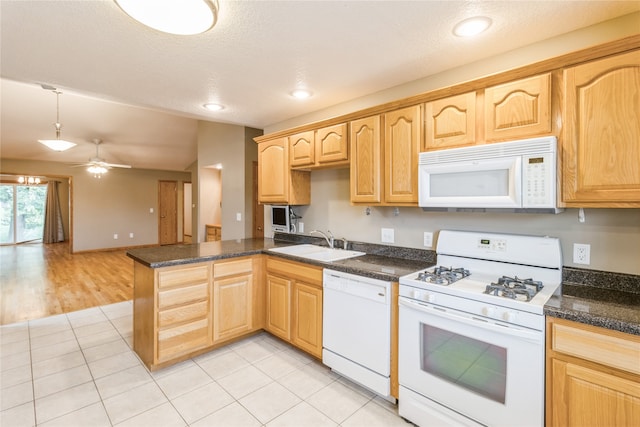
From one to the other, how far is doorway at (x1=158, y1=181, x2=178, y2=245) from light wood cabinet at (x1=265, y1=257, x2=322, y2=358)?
720 cm

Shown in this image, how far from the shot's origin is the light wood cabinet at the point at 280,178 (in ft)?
10.5

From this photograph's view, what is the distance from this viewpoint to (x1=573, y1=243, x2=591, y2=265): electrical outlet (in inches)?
68.1

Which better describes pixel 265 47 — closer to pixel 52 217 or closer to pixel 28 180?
pixel 52 217

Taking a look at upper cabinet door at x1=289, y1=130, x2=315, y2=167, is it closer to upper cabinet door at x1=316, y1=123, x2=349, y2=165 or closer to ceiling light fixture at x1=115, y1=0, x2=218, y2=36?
upper cabinet door at x1=316, y1=123, x2=349, y2=165

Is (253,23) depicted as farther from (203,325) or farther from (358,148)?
(203,325)

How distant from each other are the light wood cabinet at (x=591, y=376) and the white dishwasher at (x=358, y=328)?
2.80 feet

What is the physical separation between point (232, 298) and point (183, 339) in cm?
50

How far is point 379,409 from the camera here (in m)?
1.99

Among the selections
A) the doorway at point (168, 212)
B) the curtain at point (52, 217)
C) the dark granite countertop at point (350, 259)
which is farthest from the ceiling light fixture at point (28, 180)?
the dark granite countertop at point (350, 259)

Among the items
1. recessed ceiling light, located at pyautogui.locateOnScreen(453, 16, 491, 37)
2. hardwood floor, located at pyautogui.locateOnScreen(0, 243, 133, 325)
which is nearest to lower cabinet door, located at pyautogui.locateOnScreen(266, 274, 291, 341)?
recessed ceiling light, located at pyautogui.locateOnScreen(453, 16, 491, 37)

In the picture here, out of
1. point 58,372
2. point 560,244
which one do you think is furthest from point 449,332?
point 58,372

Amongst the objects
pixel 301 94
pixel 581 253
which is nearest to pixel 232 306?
pixel 301 94

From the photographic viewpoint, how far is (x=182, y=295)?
2.45m

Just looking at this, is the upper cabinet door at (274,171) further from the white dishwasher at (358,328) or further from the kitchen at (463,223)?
the white dishwasher at (358,328)
